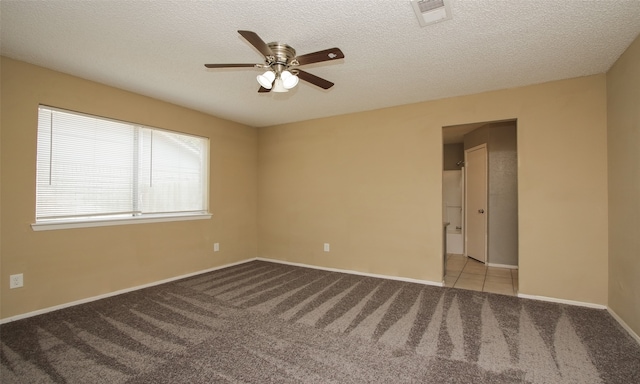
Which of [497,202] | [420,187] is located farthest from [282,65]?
[497,202]

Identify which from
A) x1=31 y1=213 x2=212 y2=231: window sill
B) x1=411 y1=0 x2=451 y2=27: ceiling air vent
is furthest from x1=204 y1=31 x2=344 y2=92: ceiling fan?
x1=31 y1=213 x2=212 y2=231: window sill

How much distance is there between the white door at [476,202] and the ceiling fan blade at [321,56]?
4.03m

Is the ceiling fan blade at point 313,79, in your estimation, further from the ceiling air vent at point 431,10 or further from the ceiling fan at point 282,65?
the ceiling air vent at point 431,10

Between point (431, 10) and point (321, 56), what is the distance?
80cm

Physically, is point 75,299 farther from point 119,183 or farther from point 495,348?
point 495,348

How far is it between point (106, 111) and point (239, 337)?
2.93 meters

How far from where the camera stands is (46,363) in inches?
76.5

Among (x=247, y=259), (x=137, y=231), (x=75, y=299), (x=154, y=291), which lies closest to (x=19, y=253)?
(x=75, y=299)

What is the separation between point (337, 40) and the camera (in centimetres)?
230

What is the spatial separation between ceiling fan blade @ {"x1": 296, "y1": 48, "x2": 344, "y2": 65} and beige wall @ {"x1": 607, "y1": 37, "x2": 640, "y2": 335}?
7.95 feet

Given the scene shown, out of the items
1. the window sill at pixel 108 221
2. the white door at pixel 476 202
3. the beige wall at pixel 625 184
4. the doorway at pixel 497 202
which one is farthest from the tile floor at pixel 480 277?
the window sill at pixel 108 221

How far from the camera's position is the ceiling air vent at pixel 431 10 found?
1.84m

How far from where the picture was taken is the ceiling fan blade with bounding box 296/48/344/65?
74.2 inches

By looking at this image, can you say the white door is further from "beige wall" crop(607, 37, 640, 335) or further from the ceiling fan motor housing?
the ceiling fan motor housing
